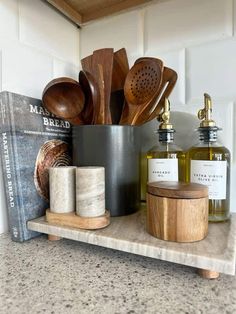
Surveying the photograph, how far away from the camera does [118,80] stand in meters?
0.55

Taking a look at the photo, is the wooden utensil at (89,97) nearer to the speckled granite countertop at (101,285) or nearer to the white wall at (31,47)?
the white wall at (31,47)

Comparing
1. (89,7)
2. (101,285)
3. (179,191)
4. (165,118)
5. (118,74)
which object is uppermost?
(89,7)

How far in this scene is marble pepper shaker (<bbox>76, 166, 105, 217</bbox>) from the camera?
0.38 metres

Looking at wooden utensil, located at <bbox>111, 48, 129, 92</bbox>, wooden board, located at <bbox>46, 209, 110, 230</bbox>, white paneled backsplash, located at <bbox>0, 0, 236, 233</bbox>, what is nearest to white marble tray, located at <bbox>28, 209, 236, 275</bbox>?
wooden board, located at <bbox>46, 209, 110, 230</bbox>

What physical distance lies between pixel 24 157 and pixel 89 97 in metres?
0.18

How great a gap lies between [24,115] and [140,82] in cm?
23

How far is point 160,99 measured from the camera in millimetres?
494

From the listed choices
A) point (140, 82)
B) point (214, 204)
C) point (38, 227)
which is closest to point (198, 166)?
point (214, 204)

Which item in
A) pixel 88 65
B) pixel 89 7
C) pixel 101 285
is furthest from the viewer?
pixel 89 7

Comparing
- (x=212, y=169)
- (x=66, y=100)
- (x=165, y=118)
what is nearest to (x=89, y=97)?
(x=66, y=100)

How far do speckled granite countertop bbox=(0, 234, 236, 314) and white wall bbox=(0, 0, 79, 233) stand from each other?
0.58ft

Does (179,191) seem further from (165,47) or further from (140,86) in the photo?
(165,47)

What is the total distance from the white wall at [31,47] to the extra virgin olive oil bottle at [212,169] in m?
0.37

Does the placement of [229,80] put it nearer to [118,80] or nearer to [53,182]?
[118,80]
